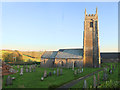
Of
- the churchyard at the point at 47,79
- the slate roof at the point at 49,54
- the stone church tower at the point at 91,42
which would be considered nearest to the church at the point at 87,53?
the stone church tower at the point at 91,42

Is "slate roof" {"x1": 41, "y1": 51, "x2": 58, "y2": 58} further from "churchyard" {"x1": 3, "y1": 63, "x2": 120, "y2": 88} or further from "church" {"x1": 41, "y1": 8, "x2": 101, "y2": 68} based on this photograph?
"churchyard" {"x1": 3, "y1": 63, "x2": 120, "y2": 88}

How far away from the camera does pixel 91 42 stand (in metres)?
40.7

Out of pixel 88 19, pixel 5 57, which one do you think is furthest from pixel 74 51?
pixel 5 57

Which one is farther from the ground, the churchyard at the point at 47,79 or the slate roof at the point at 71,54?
the slate roof at the point at 71,54

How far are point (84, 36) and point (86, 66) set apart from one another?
457 inches

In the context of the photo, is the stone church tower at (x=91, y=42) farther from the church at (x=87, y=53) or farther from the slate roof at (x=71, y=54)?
the slate roof at (x=71, y=54)

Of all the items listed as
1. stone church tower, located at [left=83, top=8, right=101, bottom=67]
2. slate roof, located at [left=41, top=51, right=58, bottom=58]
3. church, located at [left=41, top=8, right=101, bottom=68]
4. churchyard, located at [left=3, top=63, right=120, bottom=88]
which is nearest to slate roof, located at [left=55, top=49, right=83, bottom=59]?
church, located at [left=41, top=8, right=101, bottom=68]

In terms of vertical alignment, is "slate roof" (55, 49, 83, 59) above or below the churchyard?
above

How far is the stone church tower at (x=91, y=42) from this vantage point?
39719mm

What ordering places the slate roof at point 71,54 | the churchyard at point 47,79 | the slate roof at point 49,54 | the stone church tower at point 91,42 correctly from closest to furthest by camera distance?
1. the churchyard at point 47,79
2. the stone church tower at point 91,42
3. the slate roof at point 71,54
4. the slate roof at point 49,54

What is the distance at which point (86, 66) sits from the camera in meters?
39.7

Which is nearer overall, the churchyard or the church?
the churchyard

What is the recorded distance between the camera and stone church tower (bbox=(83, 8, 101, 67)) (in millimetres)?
39719

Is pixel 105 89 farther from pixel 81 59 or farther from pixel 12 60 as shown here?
pixel 12 60
